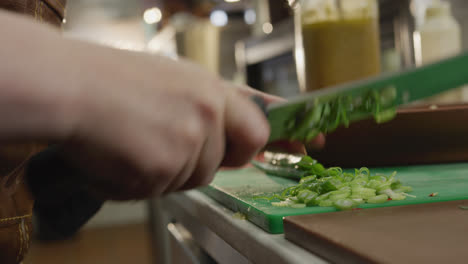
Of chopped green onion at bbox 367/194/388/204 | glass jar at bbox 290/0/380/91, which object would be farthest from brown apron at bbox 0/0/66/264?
glass jar at bbox 290/0/380/91

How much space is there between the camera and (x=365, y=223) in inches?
17.5

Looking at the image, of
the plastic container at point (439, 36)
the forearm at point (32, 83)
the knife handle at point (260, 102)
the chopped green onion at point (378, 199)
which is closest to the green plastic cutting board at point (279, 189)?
the chopped green onion at point (378, 199)

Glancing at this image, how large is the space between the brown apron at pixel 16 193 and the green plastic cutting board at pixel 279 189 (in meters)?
0.27

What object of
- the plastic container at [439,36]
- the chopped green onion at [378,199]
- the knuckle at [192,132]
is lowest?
the chopped green onion at [378,199]

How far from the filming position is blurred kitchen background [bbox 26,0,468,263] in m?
1.29

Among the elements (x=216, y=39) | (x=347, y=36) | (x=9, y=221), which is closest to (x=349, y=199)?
(x=9, y=221)

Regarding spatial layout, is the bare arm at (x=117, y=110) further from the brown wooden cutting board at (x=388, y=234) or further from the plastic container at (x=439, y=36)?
the plastic container at (x=439, y=36)

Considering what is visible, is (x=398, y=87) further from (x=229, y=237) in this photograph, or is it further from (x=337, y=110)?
(x=229, y=237)

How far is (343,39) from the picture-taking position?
1080 mm

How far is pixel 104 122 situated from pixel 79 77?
0.11ft

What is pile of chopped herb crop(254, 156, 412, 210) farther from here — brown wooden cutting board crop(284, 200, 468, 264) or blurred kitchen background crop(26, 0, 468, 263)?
blurred kitchen background crop(26, 0, 468, 263)

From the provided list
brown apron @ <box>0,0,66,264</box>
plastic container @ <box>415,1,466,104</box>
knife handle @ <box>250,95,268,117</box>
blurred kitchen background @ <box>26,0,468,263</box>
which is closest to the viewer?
knife handle @ <box>250,95,268,117</box>

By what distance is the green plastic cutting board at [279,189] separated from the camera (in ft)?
1.69

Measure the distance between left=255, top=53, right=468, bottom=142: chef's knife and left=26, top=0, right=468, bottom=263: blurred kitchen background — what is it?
0.15 meters
